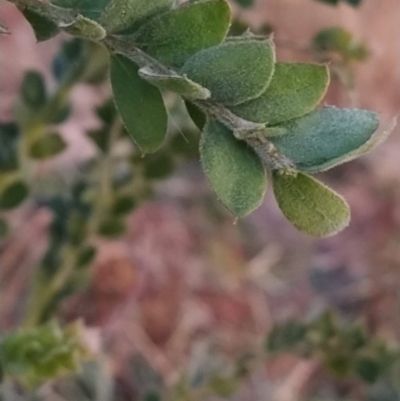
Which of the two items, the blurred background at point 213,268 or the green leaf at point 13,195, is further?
the blurred background at point 213,268

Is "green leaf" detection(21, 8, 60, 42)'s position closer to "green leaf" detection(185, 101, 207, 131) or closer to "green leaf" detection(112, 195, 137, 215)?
"green leaf" detection(185, 101, 207, 131)

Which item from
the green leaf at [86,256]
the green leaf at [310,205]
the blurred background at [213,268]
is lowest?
the blurred background at [213,268]

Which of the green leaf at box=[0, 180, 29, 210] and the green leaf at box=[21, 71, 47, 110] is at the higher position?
the green leaf at box=[21, 71, 47, 110]

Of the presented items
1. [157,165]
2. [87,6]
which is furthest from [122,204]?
[87,6]

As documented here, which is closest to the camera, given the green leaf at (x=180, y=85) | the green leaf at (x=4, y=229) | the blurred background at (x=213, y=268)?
the green leaf at (x=180, y=85)

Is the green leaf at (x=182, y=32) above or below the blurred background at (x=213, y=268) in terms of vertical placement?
above

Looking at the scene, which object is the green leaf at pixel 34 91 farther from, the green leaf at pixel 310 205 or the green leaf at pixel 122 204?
the green leaf at pixel 310 205

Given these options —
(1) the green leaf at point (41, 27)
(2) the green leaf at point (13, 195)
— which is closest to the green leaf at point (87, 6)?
(1) the green leaf at point (41, 27)

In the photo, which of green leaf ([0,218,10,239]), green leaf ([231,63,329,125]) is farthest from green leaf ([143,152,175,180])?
green leaf ([231,63,329,125])

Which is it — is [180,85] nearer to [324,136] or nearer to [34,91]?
[324,136]
